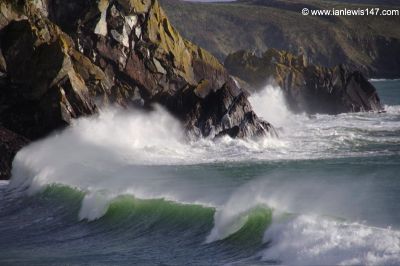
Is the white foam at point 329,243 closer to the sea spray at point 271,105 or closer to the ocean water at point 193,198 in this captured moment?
the ocean water at point 193,198

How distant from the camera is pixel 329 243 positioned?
1942 centimetres

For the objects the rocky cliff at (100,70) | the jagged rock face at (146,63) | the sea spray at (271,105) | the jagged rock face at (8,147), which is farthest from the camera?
the sea spray at (271,105)

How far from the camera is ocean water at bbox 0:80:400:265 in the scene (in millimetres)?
21141

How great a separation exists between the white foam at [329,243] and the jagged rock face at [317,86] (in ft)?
178

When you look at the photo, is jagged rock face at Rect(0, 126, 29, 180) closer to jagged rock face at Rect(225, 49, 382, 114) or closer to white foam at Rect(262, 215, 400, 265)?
white foam at Rect(262, 215, 400, 265)

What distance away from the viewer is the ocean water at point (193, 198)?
21141 mm

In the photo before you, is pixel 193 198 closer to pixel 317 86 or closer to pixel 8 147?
pixel 8 147

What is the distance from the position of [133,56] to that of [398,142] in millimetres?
20003

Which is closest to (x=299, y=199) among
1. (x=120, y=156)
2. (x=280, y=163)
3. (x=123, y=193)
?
(x=123, y=193)

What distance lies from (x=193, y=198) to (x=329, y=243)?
9788mm

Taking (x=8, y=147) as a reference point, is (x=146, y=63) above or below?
above

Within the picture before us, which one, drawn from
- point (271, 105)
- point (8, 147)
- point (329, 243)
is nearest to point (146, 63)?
point (271, 105)

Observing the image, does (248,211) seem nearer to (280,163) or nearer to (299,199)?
(299,199)

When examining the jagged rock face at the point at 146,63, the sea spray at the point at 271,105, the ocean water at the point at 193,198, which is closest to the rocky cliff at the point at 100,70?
the jagged rock face at the point at 146,63
